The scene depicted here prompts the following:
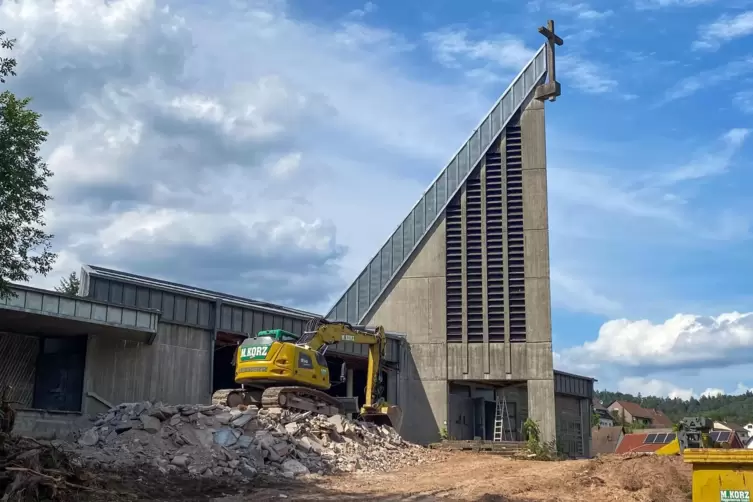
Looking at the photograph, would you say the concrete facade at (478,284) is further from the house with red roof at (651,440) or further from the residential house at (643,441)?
the house with red roof at (651,440)

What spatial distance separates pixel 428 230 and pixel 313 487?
27.9 meters

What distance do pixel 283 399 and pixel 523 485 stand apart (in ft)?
31.1

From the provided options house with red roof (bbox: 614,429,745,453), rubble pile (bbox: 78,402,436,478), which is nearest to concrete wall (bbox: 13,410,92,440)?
rubble pile (bbox: 78,402,436,478)

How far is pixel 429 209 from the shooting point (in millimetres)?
46562

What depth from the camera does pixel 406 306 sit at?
45938mm

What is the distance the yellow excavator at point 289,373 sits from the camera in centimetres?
2678

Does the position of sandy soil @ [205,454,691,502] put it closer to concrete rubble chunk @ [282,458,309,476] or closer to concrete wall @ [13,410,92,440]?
concrete rubble chunk @ [282,458,309,476]

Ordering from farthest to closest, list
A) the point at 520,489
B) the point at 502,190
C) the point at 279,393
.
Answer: the point at 502,190, the point at 279,393, the point at 520,489

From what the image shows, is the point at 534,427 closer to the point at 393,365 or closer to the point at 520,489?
the point at 393,365

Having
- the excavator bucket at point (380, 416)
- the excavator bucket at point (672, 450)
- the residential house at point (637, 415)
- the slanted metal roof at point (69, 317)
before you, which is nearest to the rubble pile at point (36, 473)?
the slanted metal roof at point (69, 317)

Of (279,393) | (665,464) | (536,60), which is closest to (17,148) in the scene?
(279,393)

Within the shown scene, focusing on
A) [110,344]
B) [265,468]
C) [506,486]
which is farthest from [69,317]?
[506,486]

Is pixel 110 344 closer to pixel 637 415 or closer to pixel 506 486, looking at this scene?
pixel 506 486

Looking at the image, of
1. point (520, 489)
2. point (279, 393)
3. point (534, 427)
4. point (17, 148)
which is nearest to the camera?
point (17, 148)
